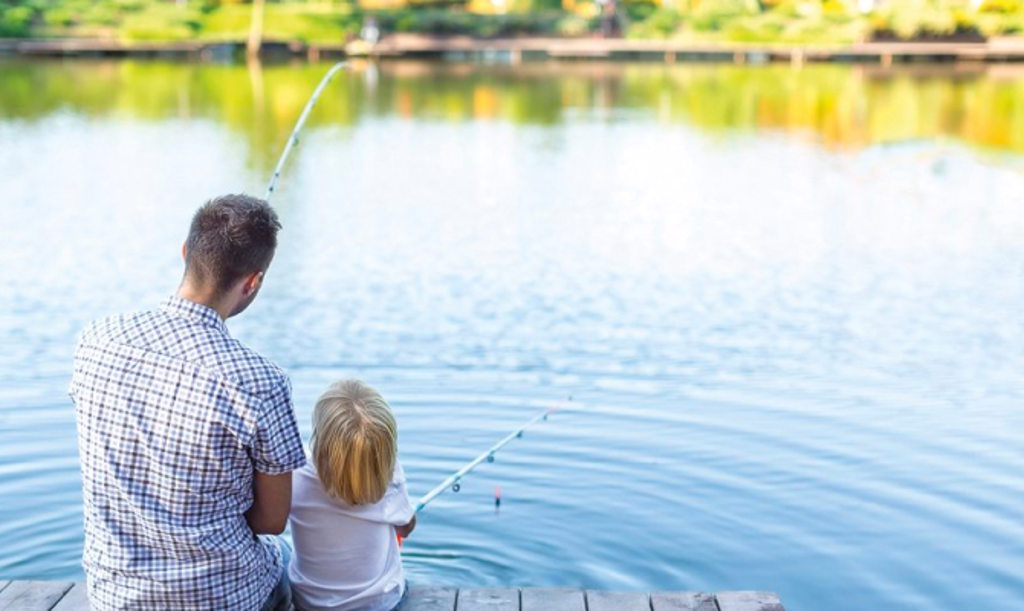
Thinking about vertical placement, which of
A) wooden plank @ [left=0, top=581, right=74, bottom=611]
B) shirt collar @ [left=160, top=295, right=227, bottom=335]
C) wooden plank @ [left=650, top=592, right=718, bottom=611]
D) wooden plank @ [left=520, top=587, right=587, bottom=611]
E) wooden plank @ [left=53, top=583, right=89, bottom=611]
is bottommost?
wooden plank @ [left=650, top=592, right=718, bottom=611]

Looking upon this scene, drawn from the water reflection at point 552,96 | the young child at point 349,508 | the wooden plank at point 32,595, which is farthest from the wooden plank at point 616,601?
the water reflection at point 552,96

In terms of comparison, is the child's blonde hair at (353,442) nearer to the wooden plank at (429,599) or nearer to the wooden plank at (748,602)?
the wooden plank at (429,599)

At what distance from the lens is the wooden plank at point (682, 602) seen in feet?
12.5

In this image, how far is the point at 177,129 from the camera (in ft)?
74.1

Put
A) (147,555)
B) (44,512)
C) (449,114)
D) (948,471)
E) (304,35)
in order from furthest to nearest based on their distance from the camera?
1. (304,35)
2. (449,114)
3. (948,471)
4. (44,512)
5. (147,555)

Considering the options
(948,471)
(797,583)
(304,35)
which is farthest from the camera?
(304,35)

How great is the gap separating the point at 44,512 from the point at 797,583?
2911mm

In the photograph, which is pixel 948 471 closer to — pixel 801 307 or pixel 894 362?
pixel 894 362

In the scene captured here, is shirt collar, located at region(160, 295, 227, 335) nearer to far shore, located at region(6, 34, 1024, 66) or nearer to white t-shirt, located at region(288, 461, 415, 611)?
white t-shirt, located at region(288, 461, 415, 611)

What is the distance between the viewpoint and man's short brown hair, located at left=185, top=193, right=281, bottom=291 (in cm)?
295

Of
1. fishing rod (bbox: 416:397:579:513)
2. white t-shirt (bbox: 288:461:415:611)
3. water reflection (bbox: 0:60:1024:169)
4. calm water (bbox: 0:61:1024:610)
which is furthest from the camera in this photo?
water reflection (bbox: 0:60:1024:169)

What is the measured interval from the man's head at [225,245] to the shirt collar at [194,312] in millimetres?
34

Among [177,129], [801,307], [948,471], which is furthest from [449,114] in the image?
[948,471]

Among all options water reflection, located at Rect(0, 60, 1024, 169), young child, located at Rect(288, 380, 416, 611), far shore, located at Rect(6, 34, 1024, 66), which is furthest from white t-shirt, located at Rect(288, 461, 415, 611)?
far shore, located at Rect(6, 34, 1024, 66)
